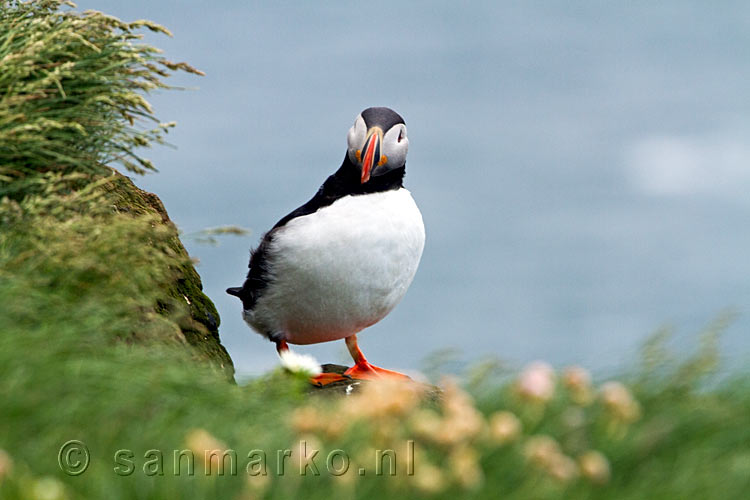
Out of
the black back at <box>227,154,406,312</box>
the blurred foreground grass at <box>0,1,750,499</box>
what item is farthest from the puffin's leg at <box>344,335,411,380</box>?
the blurred foreground grass at <box>0,1,750,499</box>

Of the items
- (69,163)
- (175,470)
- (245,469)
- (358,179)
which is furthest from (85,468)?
(358,179)

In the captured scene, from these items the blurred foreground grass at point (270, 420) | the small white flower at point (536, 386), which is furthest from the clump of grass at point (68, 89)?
the small white flower at point (536, 386)

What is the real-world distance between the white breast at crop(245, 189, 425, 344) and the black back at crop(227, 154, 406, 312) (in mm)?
75

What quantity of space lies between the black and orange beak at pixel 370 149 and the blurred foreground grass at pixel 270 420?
1.84m

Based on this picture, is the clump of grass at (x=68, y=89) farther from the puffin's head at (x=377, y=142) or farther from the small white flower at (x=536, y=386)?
the small white flower at (x=536, y=386)

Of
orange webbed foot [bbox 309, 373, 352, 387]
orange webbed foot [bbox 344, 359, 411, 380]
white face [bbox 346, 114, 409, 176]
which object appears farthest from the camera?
orange webbed foot [bbox 344, 359, 411, 380]

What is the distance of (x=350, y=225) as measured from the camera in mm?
6676

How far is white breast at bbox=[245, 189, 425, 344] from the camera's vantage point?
6.70 meters

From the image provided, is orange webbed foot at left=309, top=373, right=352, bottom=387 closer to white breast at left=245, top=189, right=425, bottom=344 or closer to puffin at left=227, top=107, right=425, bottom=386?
puffin at left=227, top=107, right=425, bottom=386

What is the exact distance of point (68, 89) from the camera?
6.34 meters

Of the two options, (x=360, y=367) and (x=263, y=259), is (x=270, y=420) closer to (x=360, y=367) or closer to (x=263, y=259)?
(x=263, y=259)

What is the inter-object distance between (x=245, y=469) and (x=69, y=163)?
3911 millimetres

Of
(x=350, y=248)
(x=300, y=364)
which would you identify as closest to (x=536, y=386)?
(x=300, y=364)

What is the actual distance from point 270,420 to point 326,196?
334cm
